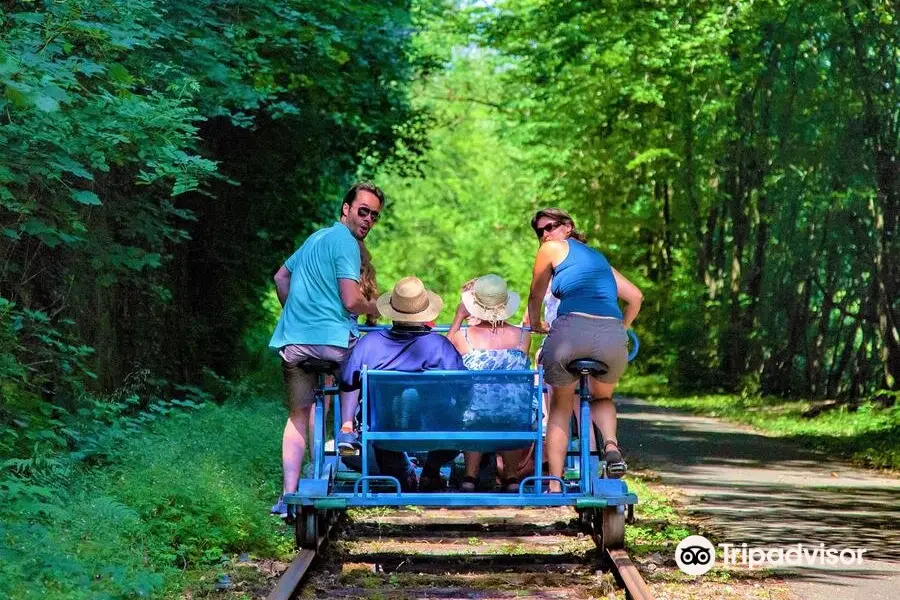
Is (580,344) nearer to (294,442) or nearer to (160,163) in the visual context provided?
(294,442)

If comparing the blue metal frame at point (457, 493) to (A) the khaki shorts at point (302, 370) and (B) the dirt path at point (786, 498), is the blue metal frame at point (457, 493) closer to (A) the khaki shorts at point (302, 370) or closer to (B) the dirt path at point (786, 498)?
(A) the khaki shorts at point (302, 370)

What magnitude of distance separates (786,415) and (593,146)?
15520mm

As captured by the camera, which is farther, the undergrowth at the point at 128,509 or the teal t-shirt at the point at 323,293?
the teal t-shirt at the point at 323,293

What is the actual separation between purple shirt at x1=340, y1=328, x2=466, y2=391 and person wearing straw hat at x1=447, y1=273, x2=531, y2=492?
0.24 m

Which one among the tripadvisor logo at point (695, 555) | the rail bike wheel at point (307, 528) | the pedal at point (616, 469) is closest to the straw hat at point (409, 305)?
the rail bike wheel at point (307, 528)

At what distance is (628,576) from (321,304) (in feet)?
8.81

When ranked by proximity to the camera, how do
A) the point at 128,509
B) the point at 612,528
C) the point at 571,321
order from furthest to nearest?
1. the point at 612,528
2. the point at 571,321
3. the point at 128,509

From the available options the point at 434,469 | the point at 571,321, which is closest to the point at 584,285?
the point at 571,321

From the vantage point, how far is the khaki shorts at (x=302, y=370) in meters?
9.87

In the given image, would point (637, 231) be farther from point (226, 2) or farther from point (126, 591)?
point (126, 591)

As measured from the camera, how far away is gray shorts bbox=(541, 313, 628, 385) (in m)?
9.65

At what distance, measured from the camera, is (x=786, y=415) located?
87.7 ft

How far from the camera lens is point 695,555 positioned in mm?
10141

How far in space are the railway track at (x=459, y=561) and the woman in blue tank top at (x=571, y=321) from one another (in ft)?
2.06
